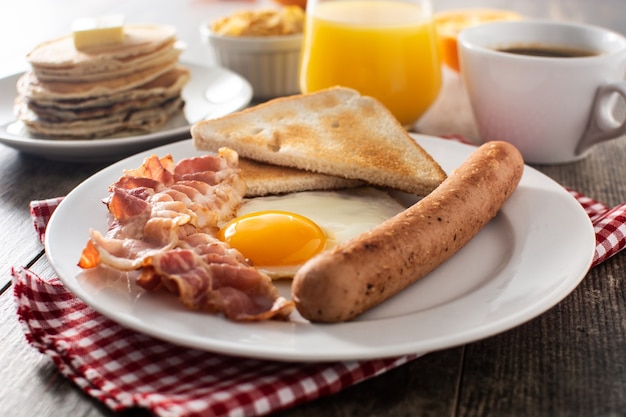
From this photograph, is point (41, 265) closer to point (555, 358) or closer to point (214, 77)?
point (555, 358)

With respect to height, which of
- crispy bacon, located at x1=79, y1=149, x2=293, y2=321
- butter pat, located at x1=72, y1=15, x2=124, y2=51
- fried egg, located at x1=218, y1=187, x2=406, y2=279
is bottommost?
fried egg, located at x1=218, y1=187, x2=406, y2=279

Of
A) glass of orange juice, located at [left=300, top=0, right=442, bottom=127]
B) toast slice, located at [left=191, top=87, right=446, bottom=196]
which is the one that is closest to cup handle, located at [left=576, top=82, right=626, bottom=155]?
glass of orange juice, located at [left=300, top=0, right=442, bottom=127]

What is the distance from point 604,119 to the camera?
2982 millimetres

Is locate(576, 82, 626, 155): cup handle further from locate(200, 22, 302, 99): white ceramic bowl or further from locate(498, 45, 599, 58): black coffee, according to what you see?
locate(200, 22, 302, 99): white ceramic bowl

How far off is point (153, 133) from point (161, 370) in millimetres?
1704

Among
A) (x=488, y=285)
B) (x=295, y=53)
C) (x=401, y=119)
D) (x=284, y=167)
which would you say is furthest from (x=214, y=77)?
(x=488, y=285)

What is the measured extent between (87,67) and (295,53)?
4.02 ft

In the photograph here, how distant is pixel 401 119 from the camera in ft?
11.1

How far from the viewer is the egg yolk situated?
1.99 meters

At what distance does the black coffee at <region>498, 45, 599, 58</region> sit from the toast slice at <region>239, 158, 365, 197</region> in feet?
4.14

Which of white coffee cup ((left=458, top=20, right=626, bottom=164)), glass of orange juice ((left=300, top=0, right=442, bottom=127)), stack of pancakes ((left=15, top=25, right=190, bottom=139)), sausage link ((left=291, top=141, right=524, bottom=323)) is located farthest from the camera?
glass of orange juice ((left=300, top=0, right=442, bottom=127))

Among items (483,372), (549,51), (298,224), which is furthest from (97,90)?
(483,372)

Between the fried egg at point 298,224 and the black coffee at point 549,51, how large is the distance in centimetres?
127

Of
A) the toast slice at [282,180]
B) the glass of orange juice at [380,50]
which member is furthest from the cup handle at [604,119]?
the toast slice at [282,180]
